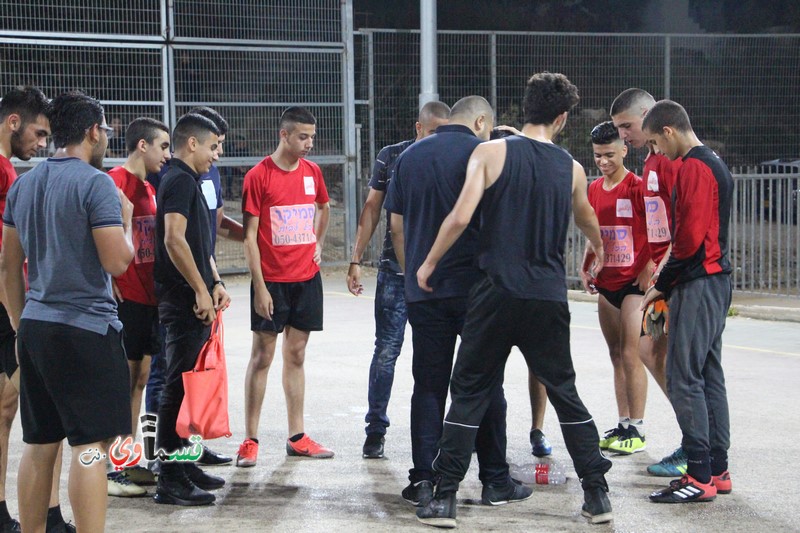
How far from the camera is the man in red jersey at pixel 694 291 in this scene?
5.29 m

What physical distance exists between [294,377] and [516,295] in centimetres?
204

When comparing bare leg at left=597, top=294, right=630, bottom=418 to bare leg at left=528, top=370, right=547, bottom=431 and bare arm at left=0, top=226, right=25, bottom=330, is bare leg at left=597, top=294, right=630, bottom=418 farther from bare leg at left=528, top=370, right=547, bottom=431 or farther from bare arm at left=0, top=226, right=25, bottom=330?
bare arm at left=0, top=226, right=25, bottom=330

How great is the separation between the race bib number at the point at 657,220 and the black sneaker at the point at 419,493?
6.43 ft

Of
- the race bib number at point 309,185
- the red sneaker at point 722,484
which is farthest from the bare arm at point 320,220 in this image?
the red sneaker at point 722,484

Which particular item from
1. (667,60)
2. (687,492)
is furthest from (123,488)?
(667,60)

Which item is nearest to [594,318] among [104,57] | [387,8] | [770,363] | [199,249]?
[770,363]

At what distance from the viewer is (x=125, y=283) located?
5793mm

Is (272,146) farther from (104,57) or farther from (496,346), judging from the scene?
(496,346)

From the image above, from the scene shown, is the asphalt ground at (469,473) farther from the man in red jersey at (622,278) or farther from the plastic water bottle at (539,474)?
the man in red jersey at (622,278)

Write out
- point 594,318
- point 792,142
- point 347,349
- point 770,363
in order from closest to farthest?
point 770,363, point 347,349, point 594,318, point 792,142

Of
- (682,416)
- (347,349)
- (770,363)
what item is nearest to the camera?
(682,416)

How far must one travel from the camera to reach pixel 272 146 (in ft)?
53.4

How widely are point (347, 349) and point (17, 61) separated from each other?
26.5ft

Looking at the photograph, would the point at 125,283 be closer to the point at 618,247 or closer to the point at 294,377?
the point at 294,377
